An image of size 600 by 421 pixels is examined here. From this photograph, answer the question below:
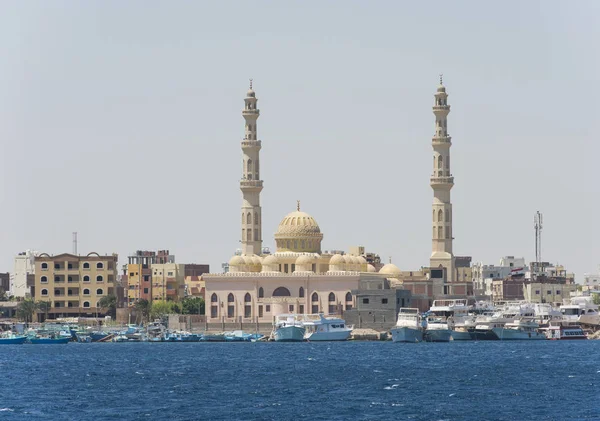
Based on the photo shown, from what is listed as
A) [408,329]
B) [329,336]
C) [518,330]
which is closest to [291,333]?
[329,336]

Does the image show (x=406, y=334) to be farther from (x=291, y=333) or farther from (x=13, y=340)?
(x=13, y=340)

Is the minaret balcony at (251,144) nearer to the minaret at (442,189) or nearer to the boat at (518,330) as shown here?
the minaret at (442,189)

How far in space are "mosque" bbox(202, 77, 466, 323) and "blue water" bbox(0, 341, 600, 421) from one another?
35344mm

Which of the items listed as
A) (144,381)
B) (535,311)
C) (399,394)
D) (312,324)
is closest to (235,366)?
(144,381)

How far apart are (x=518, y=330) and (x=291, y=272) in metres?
31.4

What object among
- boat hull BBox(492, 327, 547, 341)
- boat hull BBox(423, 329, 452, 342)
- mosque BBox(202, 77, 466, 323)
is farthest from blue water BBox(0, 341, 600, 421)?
mosque BBox(202, 77, 466, 323)

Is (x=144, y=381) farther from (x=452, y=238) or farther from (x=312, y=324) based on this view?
(x=452, y=238)

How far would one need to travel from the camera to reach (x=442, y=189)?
19562 cm

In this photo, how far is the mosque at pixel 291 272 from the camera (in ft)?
636

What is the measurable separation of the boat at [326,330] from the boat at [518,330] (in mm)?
14977

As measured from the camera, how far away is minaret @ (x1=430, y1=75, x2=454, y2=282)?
195375mm

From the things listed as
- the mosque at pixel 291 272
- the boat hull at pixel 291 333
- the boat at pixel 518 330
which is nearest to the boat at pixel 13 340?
the mosque at pixel 291 272

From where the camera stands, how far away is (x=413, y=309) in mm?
179375

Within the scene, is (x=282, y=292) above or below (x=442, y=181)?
below
